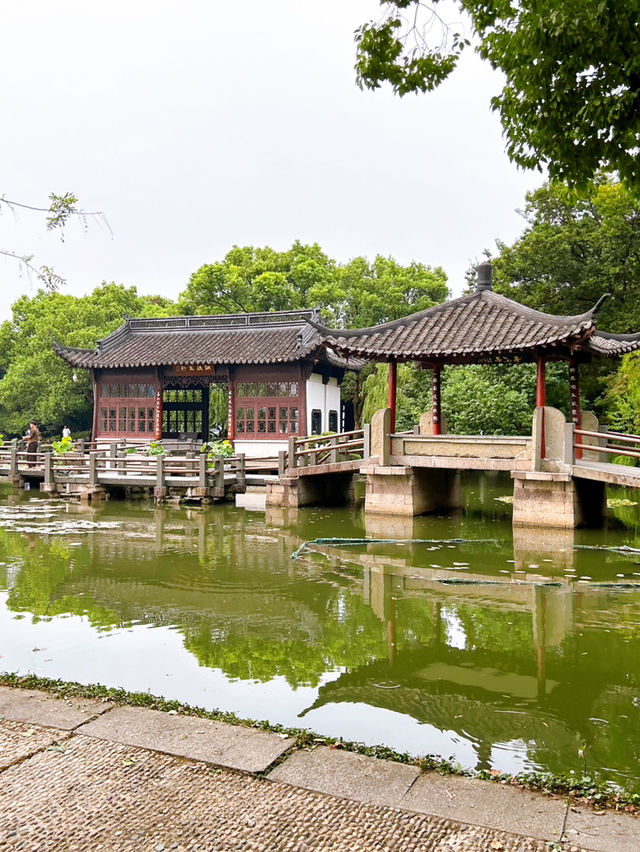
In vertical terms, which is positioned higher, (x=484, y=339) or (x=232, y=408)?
(x=484, y=339)

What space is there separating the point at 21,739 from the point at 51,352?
29.1 m

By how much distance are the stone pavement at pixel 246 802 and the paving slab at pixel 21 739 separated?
0.01 meters

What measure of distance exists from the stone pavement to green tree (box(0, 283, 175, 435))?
27.5 meters

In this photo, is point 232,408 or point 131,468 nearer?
point 131,468

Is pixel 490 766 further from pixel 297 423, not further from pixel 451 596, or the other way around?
pixel 297 423

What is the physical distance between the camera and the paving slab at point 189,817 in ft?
9.30

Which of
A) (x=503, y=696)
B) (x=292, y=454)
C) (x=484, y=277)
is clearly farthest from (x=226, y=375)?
(x=503, y=696)

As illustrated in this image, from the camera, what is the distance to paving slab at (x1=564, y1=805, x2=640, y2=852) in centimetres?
280

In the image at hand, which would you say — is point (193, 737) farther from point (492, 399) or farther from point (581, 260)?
point (581, 260)

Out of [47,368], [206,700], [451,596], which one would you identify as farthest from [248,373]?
[206,700]

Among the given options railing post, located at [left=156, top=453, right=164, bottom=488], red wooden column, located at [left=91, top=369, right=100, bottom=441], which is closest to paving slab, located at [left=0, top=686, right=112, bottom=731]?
railing post, located at [left=156, top=453, right=164, bottom=488]

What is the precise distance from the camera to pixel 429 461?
45.1 ft

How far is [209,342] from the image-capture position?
2566cm

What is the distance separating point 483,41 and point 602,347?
9216mm
